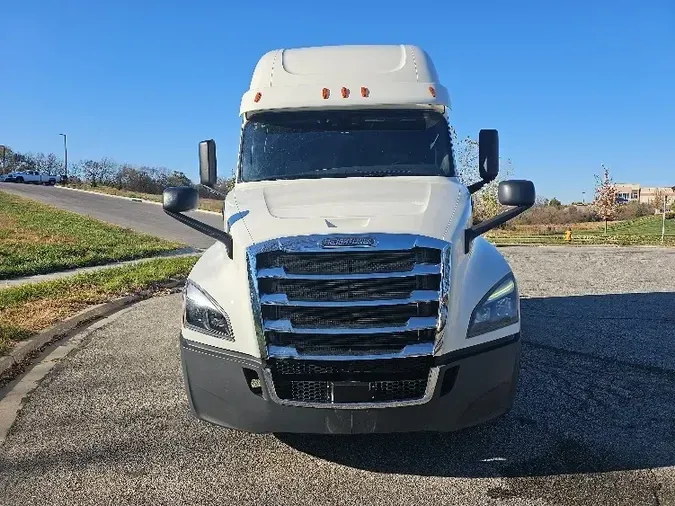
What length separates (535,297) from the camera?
10.6 metres

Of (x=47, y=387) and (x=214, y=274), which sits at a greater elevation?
(x=214, y=274)

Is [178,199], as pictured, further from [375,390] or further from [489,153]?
[489,153]

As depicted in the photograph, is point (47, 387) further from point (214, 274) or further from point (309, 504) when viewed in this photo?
point (309, 504)

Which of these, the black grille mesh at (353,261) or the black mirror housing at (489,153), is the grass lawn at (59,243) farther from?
the black grille mesh at (353,261)

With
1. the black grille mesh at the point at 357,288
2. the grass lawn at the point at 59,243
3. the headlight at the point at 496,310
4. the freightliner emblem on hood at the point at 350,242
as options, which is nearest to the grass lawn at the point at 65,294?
the grass lawn at the point at 59,243

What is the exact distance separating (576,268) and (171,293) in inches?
381

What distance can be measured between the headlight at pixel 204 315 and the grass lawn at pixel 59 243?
977cm

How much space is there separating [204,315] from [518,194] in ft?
8.04

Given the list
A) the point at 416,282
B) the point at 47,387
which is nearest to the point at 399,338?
the point at 416,282

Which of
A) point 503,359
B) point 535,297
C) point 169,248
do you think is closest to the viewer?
point 503,359

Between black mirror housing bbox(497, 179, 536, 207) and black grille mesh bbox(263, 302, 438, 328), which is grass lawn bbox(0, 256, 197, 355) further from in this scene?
black mirror housing bbox(497, 179, 536, 207)

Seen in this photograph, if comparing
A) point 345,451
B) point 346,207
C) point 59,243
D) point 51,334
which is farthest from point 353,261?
point 59,243

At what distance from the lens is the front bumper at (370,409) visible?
12.0 ft

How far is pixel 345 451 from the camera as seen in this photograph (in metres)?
4.23
